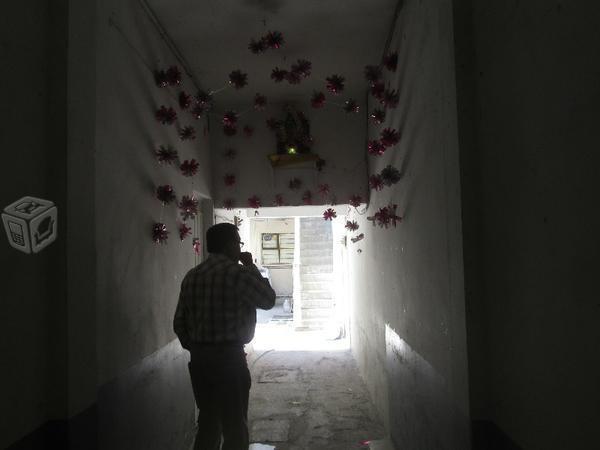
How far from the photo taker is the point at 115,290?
243 cm

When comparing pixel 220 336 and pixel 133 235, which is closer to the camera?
pixel 220 336

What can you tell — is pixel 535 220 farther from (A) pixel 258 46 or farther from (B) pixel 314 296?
(B) pixel 314 296

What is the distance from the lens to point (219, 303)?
2.52 meters

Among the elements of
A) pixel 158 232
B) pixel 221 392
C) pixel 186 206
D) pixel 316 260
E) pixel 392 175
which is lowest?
pixel 221 392

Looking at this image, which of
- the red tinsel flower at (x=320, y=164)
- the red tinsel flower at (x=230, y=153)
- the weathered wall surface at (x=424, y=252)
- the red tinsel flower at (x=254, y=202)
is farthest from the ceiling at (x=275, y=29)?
the red tinsel flower at (x=254, y=202)

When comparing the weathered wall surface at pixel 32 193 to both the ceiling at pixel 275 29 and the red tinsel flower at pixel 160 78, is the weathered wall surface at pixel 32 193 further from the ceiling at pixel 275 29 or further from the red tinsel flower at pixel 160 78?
the ceiling at pixel 275 29

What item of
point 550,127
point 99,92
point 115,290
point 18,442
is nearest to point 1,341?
point 18,442

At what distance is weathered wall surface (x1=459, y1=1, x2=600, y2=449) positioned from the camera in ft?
3.68

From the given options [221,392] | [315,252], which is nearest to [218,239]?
[221,392]

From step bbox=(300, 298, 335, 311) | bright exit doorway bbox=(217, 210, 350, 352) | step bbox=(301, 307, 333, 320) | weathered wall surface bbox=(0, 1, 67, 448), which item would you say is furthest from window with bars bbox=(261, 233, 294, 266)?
weathered wall surface bbox=(0, 1, 67, 448)

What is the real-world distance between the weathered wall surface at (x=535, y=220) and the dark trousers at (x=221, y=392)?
134cm

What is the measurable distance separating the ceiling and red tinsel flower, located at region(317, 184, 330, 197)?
1090 mm

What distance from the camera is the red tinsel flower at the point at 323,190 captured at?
16.4ft

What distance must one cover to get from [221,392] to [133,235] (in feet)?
3.58
